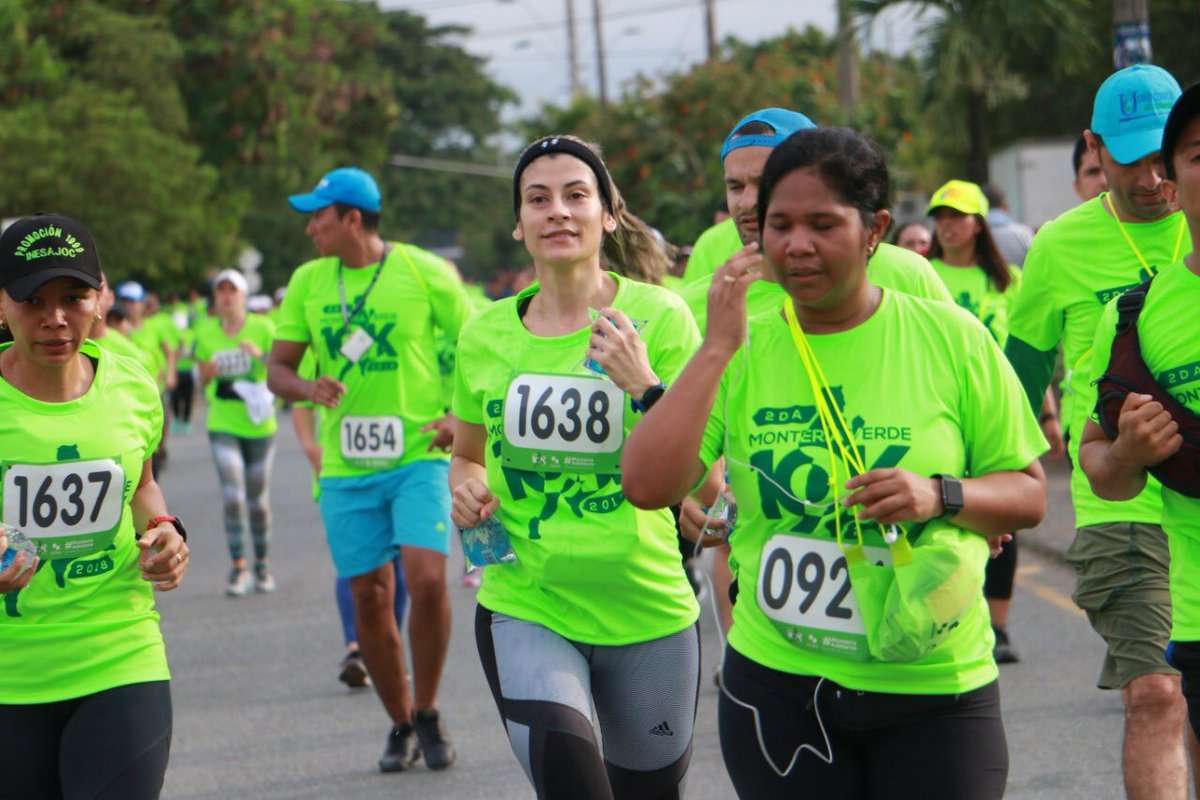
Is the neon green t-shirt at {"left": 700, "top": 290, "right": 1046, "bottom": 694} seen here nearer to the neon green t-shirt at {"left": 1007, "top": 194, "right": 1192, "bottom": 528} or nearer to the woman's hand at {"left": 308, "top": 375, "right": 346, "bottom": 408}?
the neon green t-shirt at {"left": 1007, "top": 194, "right": 1192, "bottom": 528}

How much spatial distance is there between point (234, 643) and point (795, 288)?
25.7ft

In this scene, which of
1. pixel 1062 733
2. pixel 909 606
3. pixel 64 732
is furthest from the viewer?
pixel 1062 733

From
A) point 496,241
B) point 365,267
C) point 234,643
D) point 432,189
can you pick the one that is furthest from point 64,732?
point 496,241

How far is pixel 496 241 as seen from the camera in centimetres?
9981

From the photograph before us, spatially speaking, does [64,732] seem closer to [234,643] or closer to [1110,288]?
[1110,288]

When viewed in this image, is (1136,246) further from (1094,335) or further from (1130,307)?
(1130,307)

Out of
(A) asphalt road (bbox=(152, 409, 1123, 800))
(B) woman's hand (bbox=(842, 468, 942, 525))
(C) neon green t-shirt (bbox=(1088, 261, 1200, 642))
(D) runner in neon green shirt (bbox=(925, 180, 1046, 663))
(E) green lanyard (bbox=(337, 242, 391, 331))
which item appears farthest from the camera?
(D) runner in neon green shirt (bbox=(925, 180, 1046, 663))

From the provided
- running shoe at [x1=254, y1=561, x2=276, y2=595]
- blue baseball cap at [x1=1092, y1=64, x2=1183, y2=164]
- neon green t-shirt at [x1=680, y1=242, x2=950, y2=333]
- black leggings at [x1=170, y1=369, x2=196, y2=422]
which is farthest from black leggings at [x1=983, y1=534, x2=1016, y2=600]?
black leggings at [x1=170, y1=369, x2=196, y2=422]

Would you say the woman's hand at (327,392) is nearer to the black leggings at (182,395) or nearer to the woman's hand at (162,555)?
the woman's hand at (162,555)

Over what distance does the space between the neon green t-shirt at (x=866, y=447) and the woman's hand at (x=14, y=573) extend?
1737 mm

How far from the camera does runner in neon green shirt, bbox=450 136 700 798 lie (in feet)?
15.8

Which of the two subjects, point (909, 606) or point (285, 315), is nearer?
point (909, 606)

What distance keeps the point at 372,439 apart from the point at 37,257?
127 inches

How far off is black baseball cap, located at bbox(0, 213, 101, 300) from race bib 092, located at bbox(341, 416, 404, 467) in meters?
3.13
